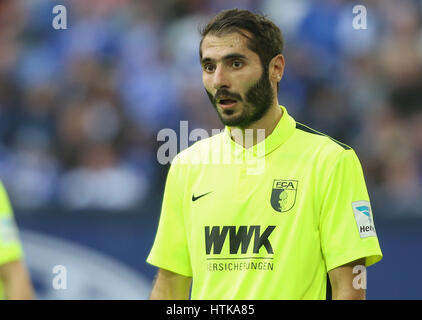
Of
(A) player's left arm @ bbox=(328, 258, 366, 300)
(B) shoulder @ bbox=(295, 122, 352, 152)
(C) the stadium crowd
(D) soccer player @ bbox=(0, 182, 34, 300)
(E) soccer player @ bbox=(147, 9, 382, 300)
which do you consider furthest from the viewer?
(C) the stadium crowd

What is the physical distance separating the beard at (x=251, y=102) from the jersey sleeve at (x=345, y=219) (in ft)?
1.50

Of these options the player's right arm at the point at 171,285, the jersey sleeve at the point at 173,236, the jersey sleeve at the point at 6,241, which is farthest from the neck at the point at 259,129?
the jersey sleeve at the point at 6,241

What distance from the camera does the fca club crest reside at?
365 centimetres

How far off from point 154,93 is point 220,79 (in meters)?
4.32

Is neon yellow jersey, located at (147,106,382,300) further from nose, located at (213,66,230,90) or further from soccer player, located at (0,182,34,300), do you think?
soccer player, located at (0,182,34,300)

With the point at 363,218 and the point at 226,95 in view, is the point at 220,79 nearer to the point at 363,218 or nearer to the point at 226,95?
the point at 226,95

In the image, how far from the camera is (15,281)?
384 cm

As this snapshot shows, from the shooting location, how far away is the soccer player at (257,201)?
11.7 feet

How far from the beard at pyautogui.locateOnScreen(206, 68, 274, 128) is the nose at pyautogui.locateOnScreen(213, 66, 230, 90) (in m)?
0.02

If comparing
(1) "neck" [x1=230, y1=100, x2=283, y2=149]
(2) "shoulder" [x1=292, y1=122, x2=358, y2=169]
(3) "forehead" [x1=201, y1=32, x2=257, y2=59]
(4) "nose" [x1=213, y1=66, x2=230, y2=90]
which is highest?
(3) "forehead" [x1=201, y1=32, x2=257, y2=59]

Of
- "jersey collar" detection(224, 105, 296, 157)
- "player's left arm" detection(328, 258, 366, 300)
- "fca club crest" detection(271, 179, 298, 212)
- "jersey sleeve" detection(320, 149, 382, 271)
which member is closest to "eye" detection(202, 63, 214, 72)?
"jersey collar" detection(224, 105, 296, 157)

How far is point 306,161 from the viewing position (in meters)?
3.72

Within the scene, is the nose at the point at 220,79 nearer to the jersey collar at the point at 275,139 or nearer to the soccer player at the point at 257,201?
the soccer player at the point at 257,201
